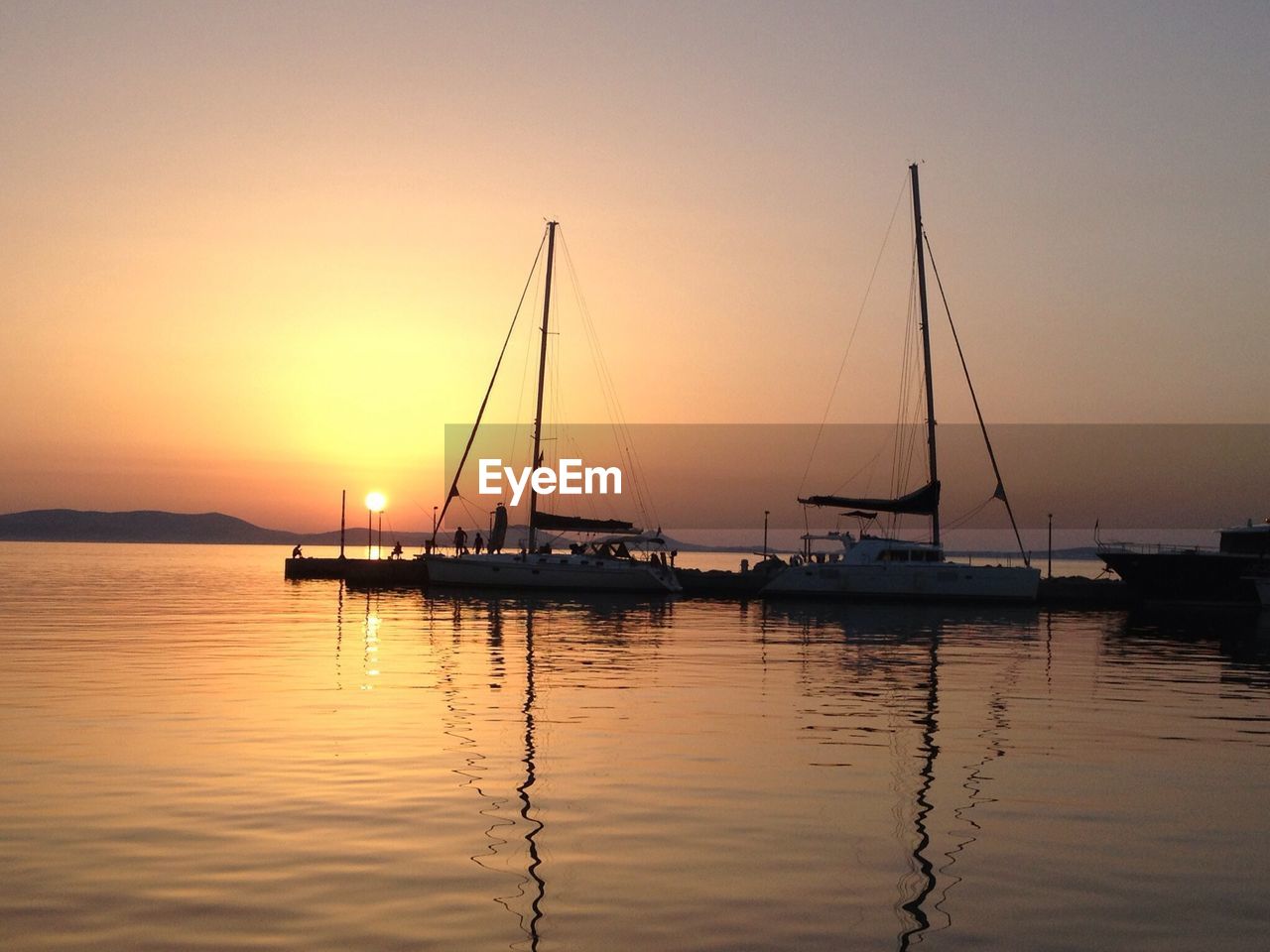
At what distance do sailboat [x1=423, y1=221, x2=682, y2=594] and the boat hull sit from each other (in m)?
24.8

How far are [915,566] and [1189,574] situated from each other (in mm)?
16329

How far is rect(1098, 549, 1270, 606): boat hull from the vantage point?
217ft

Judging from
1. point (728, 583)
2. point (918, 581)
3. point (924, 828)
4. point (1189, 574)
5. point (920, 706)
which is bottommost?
point (920, 706)

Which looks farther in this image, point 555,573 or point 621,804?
point 555,573

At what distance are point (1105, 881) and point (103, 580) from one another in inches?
3632

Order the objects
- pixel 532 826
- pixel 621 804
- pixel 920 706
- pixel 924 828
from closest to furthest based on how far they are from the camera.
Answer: pixel 532 826, pixel 924 828, pixel 621 804, pixel 920 706

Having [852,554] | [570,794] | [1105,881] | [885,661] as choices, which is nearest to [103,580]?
[852,554]

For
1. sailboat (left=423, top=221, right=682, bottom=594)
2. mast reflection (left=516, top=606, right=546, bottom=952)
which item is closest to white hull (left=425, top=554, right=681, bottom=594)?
sailboat (left=423, top=221, right=682, bottom=594)

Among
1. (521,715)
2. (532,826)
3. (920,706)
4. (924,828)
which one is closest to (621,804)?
(532,826)

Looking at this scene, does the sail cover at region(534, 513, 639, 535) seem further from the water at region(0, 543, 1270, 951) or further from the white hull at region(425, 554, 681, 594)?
the water at region(0, 543, 1270, 951)

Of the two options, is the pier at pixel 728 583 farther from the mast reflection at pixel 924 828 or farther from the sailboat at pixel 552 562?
the mast reflection at pixel 924 828

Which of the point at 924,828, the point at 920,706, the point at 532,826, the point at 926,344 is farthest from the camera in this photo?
the point at 926,344

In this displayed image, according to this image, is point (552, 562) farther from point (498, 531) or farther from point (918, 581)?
point (918, 581)

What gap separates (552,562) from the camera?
6894cm
